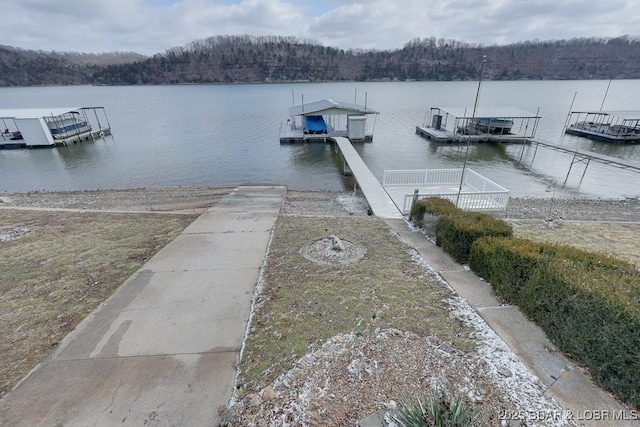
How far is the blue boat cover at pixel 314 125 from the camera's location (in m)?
30.2

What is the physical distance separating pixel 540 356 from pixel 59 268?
27.7ft

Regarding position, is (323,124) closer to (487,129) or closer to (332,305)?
(487,129)

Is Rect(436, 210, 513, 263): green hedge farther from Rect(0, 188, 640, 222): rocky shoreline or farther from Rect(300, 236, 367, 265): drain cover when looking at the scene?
Rect(0, 188, 640, 222): rocky shoreline

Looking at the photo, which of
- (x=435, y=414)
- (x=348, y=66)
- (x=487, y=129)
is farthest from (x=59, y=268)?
(x=348, y=66)

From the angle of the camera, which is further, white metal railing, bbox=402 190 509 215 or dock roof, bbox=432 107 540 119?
dock roof, bbox=432 107 540 119

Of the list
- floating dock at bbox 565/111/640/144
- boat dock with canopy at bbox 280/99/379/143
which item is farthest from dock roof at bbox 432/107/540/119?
boat dock with canopy at bbox 280/99/379/143

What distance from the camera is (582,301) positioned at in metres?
3.35

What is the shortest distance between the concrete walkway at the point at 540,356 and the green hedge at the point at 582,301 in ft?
0.41

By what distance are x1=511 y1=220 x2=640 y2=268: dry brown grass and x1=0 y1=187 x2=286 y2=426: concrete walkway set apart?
25.1 ft

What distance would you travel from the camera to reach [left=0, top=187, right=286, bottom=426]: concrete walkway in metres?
3.19

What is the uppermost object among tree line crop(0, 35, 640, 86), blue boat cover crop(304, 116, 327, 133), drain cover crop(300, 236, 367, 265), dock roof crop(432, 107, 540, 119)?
tree line crop(0, 35, 640, 86)

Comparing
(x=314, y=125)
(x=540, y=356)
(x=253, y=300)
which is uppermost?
(x=540, y=356)

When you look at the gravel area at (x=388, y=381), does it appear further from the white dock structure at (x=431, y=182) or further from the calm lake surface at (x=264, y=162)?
the calm lake surface at (x=264, y=162)

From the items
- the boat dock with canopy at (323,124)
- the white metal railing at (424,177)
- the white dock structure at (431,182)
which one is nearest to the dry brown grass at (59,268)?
the white dock structure at (431,182)
